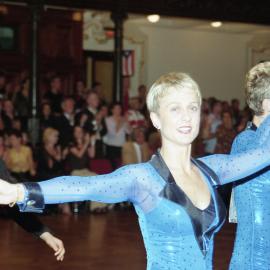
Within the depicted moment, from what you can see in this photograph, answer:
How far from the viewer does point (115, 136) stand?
11391mm

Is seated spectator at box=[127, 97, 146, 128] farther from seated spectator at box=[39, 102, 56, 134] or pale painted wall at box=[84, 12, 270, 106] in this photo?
pale painted wall at box=[84, 12, 270, 106]

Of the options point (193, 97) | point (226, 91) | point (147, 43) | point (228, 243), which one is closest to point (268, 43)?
point (226, 91)

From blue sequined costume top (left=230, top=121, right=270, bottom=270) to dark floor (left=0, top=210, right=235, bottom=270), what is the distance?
11.6 ft

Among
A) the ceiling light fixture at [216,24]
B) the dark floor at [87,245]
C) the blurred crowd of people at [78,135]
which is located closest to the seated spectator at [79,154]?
the blurred crowd of people at [78,135]

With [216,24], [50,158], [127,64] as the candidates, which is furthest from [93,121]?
[216,24]

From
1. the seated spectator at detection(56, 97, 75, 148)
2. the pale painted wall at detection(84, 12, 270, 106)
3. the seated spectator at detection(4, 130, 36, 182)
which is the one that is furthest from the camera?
the pale painted wall at detection(84, 12, 270, 106)

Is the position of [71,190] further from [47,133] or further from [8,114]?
[8,114]

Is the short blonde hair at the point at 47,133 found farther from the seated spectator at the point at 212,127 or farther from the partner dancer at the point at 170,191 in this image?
the partner dancer at the point at 170,191

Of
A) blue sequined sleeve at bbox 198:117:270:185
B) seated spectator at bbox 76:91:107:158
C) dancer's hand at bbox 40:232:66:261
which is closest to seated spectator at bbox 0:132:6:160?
seated spectator at bbox 76:91:107:158

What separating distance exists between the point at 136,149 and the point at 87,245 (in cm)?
365

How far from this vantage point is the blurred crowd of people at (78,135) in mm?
10383

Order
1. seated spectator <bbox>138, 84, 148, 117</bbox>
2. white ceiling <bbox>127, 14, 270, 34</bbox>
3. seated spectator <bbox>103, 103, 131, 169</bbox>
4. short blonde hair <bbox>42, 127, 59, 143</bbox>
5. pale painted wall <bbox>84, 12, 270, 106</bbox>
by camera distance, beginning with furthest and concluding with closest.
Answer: pale painted wall <bbox>84, 12, 270, 106</bbox> → white ceiling <bbox>127, 14, 270, 34</bbox> → seated spectator <bbox>138, 84, 148, 117</bbox> → seated spectator <bbox>103, 103, 131, 169</bbox> → short blonde hair <bbox>42, 127, 59, 143</bbox>

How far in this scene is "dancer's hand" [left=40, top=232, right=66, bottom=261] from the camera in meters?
3.24

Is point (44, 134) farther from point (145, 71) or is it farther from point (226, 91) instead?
point (226, 91)
